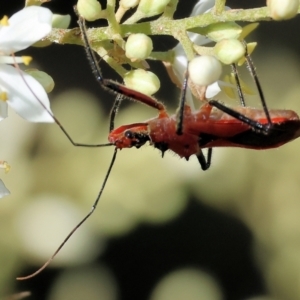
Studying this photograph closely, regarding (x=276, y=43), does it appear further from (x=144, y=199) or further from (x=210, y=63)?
(x=210, y=63)

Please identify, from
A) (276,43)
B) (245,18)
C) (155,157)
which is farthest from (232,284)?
(245,18)

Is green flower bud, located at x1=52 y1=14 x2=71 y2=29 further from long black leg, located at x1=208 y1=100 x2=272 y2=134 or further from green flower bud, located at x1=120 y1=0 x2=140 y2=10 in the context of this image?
long black leg, located at x1=208 y1=100 x2=272 y2=134

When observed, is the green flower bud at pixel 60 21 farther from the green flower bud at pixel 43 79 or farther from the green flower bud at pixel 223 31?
the green flower bud at pixel 223 31

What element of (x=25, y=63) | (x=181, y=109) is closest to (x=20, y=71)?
(x=25, y=63)

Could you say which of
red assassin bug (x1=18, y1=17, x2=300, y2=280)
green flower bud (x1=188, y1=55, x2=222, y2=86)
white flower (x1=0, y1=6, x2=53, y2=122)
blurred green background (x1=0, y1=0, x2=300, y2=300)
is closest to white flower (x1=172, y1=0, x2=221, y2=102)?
red assassin bug (x1=18, y1=17, x2=300, y2=280)

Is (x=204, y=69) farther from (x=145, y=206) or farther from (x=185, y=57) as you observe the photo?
(x=145, y=206)
